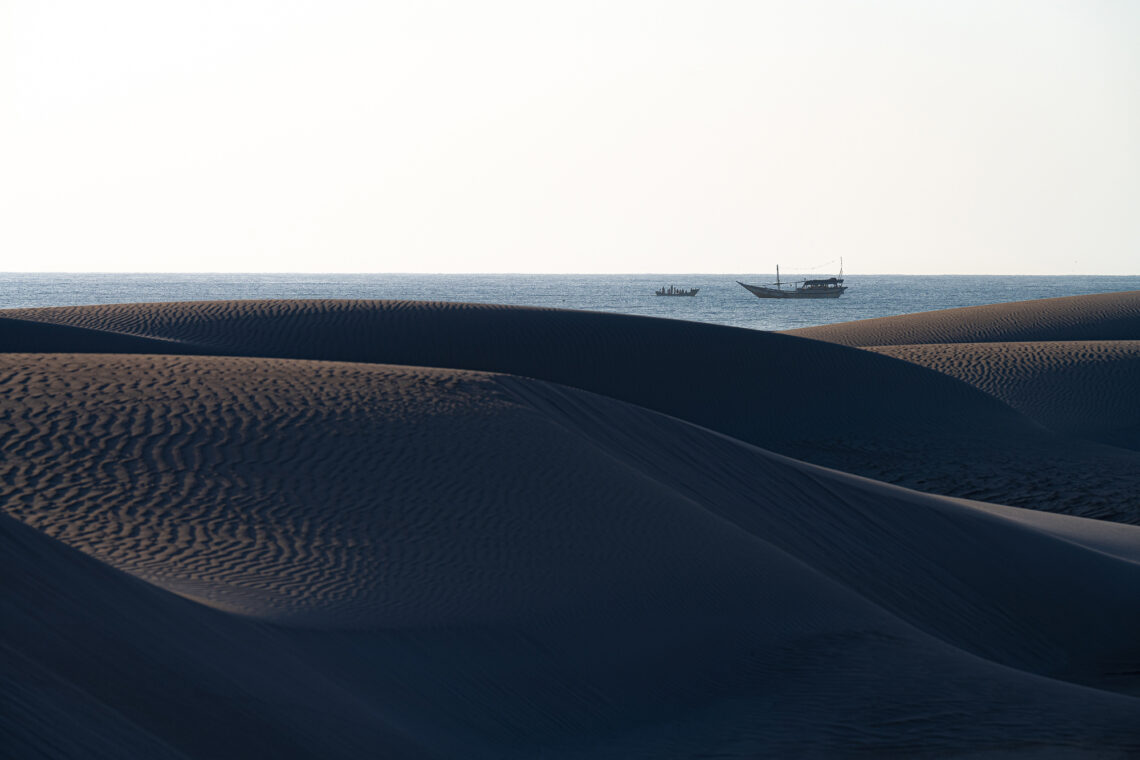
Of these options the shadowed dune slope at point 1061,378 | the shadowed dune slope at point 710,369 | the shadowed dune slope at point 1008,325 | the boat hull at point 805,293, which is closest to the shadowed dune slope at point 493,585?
the shadowed dune slope at point 710,369

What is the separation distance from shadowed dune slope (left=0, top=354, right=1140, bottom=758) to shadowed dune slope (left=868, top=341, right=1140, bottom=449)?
9154 mm

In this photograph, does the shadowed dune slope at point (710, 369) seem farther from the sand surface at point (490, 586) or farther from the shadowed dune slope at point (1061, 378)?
the sand surface at point (490, 586)

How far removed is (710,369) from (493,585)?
12.4 m

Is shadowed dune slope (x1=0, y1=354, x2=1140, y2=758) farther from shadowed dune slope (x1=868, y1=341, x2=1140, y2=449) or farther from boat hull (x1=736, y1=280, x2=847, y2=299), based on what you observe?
boat hull (x1=736, y1=280, x2=847, y2=299)

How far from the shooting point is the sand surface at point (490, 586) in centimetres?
401

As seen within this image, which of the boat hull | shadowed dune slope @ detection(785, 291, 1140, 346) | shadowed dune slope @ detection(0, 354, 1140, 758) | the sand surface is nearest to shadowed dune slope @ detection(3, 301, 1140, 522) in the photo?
the sand surface

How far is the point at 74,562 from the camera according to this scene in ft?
13.6

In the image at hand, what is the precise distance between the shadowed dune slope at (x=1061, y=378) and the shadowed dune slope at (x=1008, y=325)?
4105 millimetres

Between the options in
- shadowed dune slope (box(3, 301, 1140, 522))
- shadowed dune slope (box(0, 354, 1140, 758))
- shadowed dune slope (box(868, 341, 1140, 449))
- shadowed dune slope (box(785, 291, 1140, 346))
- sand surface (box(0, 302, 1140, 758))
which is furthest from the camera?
shadowed dune slope (box(785, 291, 1140, 346))

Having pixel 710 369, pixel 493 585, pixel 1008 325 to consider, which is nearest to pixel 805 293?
pixel 1008 325

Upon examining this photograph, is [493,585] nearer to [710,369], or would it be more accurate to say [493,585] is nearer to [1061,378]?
[710,369]

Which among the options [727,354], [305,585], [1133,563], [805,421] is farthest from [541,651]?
[727,354]

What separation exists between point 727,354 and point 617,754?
14.3 metres

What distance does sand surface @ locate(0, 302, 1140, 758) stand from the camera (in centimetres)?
401
